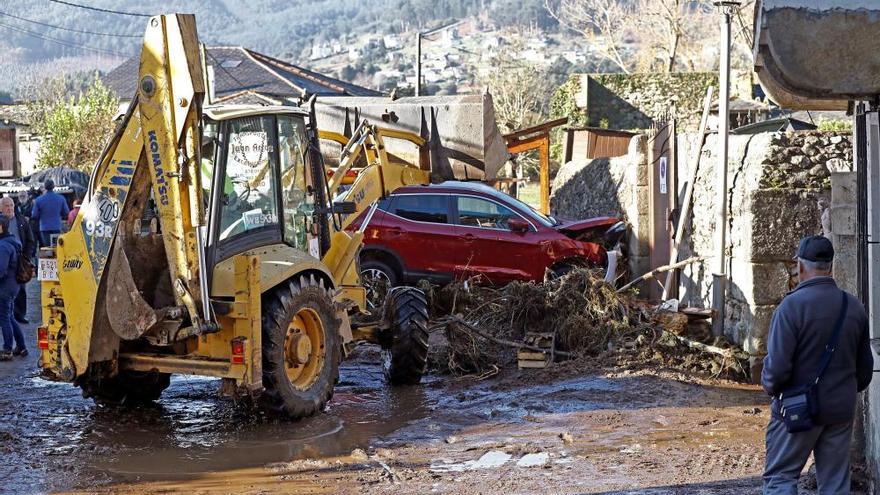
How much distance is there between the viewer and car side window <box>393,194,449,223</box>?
1575 cm

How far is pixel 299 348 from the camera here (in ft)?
30.9

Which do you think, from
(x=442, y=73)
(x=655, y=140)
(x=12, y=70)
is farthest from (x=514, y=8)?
(x=655, y=140)

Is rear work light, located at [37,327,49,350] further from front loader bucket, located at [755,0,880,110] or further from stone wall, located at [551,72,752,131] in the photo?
stone wall, located at [551,72,752,131]

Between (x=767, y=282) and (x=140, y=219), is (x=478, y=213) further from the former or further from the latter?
(x=140, y=219)

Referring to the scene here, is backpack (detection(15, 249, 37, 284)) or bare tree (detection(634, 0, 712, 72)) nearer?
backpack (detection(15, 249, 37, 284))

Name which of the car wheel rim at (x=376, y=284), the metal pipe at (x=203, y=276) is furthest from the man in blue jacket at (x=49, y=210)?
the metal pipe at (x=203, y=276)

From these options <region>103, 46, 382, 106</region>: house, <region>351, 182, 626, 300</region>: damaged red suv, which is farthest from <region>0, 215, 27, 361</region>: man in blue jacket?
<region>103, 46, 382, 106</region>: house

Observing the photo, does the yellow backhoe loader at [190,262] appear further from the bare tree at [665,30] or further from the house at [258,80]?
the bare tree at [665,30]

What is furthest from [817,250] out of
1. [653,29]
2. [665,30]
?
[653,29]

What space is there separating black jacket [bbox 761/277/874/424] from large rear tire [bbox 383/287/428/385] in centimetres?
542

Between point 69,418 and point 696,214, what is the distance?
7.22 meters

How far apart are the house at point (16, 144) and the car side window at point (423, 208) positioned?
91.2 ft

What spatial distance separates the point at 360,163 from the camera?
1331cm

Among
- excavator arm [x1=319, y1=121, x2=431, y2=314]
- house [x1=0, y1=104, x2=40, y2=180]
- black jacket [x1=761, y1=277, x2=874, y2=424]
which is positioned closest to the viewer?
black jacket [x1=761, y1=277, x2=874, y2=424]
